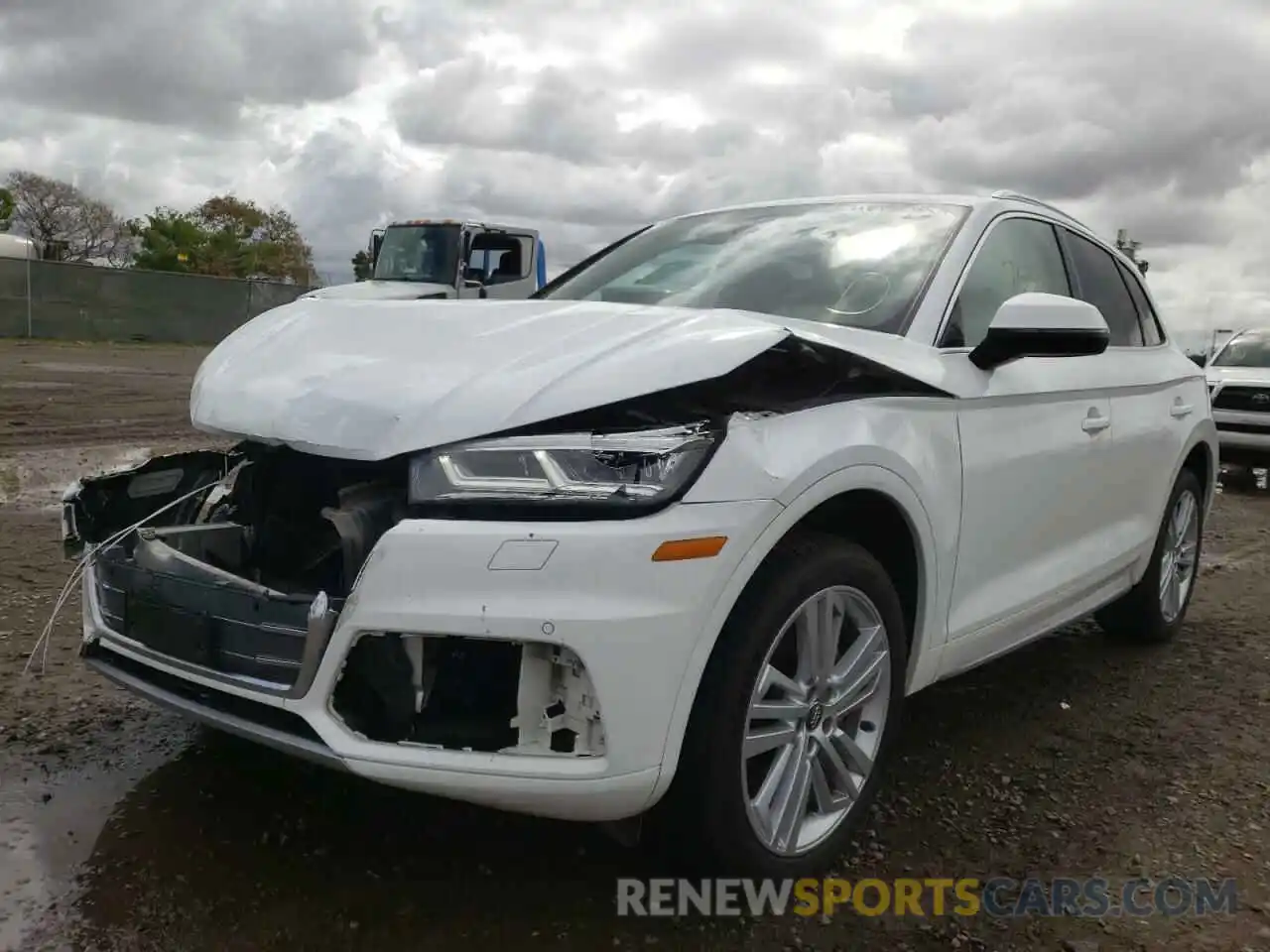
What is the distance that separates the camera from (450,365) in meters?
2.32

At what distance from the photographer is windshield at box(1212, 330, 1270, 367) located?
12203mm

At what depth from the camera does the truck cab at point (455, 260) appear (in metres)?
15.7

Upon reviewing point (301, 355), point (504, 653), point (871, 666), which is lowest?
point (871, 666)

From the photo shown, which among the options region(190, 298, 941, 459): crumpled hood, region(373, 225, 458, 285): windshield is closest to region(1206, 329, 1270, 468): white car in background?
region(373, 225, 458, 285): windshield

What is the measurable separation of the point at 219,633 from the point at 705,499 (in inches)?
40.5

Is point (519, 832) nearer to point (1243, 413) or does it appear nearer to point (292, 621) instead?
point (292, 621)

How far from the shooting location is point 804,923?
7.95 feet

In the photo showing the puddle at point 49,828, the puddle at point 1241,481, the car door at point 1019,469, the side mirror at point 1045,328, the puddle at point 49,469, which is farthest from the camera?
the puddle at point 1241,481

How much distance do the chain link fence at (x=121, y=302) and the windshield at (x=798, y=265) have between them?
21.9 m

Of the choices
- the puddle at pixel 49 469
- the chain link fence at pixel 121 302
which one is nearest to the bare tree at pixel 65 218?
the chain link fence at pixel 121 302

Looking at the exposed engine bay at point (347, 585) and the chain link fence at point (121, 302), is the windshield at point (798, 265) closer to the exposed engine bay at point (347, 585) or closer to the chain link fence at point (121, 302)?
the exposed engine bay at point (347, 585)

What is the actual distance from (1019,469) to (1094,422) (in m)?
0.62

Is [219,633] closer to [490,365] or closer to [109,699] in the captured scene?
[490,365]

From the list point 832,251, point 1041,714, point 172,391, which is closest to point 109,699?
point 832,251
